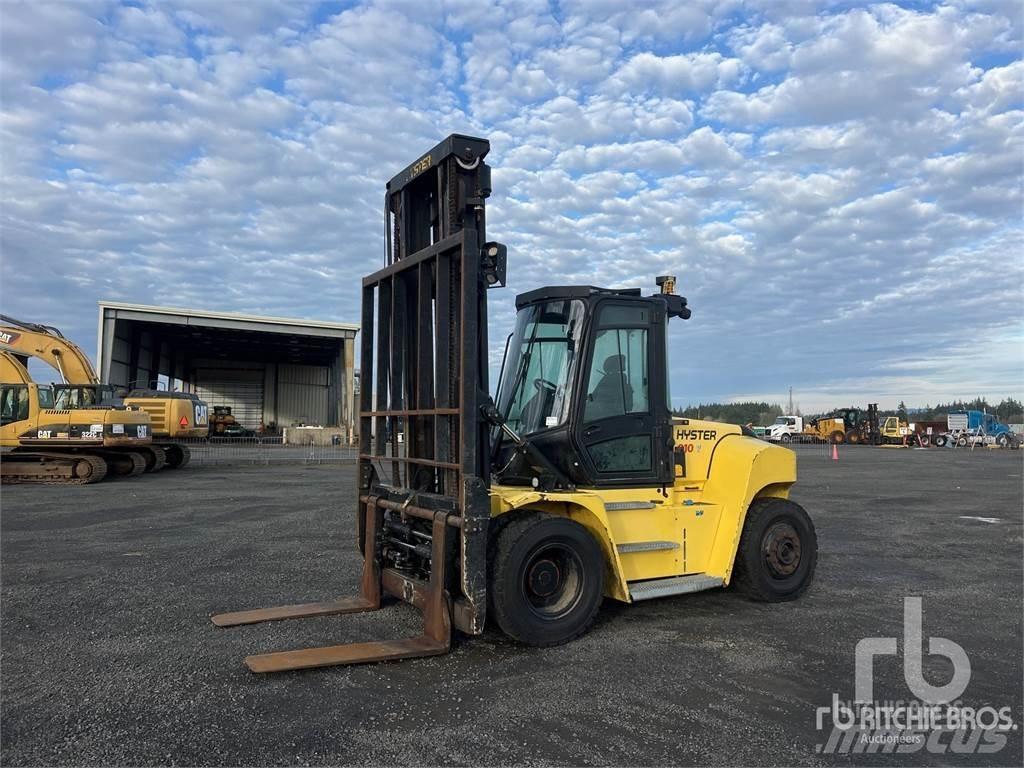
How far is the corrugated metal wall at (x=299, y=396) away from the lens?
190 ft

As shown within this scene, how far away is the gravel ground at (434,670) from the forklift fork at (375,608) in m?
0.09

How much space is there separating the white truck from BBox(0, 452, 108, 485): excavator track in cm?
5046

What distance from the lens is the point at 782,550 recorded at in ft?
22.1

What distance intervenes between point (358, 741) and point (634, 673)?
189 cm

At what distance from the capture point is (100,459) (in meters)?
19.7

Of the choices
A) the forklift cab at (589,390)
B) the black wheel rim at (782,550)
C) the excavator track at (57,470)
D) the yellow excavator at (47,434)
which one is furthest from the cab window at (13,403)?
the black wheel rim at (782,550)

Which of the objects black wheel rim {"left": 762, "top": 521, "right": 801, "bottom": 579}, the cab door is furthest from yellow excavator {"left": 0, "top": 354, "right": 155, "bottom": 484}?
black wheel rim {"left": 762, "top": 521, "right": 801, "bottom": 579}

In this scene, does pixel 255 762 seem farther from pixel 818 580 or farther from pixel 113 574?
pixel 818 580

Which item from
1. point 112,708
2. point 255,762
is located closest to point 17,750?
point 112,708

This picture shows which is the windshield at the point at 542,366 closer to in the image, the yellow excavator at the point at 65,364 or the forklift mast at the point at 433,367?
the forklift mast at the point at 433,367

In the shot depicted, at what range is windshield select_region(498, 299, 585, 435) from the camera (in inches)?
236

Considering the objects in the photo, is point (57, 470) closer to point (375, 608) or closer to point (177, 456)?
point (177, 456)

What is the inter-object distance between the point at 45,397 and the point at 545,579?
20159 mm

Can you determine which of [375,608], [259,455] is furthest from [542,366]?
[259,455]
